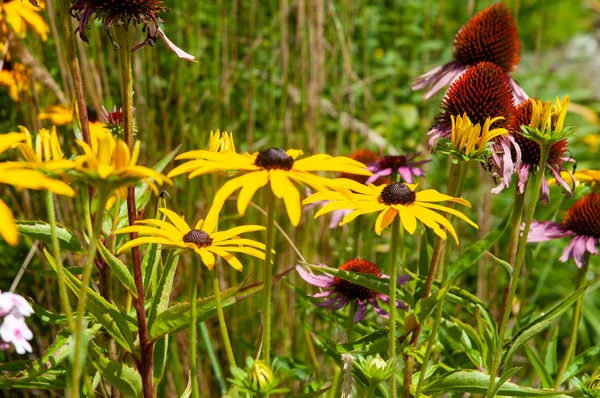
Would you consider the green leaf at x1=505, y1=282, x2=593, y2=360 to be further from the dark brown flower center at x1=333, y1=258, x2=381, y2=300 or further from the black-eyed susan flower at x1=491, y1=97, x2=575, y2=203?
the dark brown flower center at x1=333, y1=258, x2=381, y2=300

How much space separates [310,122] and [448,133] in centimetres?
80

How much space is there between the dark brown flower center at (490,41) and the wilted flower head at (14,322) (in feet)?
3.38

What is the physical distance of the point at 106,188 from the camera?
2.05 ft

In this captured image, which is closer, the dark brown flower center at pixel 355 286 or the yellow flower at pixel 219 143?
the yellow flower at pixel 219 143

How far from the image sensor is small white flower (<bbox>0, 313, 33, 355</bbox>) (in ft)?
2.35

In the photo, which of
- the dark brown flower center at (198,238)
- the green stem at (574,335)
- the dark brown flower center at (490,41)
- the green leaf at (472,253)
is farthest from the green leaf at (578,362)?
the dark brown flower center at (198,238)

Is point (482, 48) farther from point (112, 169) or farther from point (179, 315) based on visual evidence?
point (112, 169)

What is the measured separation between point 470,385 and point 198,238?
1.37ft

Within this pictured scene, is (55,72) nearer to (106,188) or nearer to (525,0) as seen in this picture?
(106,188)

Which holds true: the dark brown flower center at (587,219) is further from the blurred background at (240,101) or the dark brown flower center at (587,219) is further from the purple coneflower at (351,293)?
the purple coneflower at (351,293)

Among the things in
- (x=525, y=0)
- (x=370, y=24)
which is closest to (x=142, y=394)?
(x=370, y=24)

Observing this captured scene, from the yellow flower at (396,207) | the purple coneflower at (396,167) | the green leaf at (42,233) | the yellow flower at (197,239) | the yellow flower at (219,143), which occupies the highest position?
the yellow flower at (219,143)

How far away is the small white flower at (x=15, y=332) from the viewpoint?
716 mm

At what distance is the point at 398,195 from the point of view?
849mm
